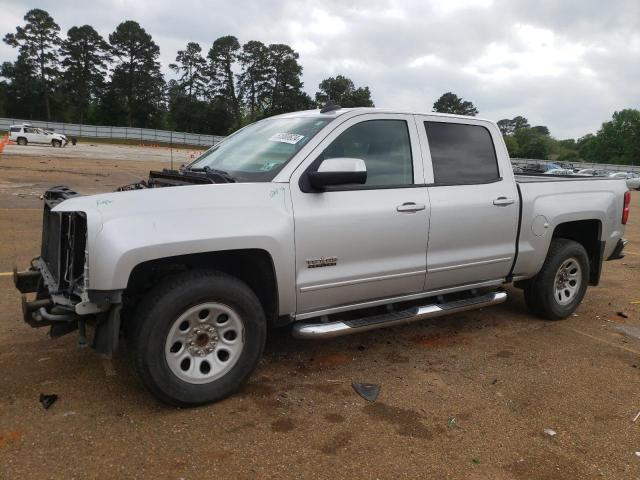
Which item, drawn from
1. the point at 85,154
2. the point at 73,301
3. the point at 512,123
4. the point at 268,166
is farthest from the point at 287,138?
the point at 512,123

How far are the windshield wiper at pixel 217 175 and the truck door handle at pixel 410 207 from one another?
1233 mm

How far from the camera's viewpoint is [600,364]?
14.1ft

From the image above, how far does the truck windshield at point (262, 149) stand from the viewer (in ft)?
12.0

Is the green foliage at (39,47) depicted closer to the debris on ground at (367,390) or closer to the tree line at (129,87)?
the tree line at (129,87)

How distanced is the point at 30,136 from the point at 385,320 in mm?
40624

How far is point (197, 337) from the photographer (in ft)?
10.6

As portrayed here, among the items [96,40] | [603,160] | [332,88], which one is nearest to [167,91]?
[96,40]

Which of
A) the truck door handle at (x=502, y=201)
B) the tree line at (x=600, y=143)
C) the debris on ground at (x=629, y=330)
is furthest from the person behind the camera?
the tree line at (x=600, y=143)

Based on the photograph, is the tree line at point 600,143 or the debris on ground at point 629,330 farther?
the tree line at point 600,143

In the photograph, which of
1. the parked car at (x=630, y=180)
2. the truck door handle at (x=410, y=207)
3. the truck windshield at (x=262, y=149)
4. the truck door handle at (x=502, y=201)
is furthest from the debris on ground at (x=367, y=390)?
the parked car at (x=630, y=180)

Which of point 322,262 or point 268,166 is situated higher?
point 268,166

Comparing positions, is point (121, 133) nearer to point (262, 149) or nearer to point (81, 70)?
point (81, 70)

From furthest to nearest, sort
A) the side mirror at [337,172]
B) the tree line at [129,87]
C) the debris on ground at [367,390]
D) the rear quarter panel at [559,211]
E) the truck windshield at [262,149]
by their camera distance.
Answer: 1. the tree line at [129,87]
2. the rear quarter panel at [559,211]
3. the truck windshield at [262,149]
4. the debris on ground at [367,390]
5. the side mirror at [337,172]

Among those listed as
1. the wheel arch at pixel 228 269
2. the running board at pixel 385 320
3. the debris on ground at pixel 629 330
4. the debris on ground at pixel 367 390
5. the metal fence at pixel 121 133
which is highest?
the metal fence at pixel 121 133
